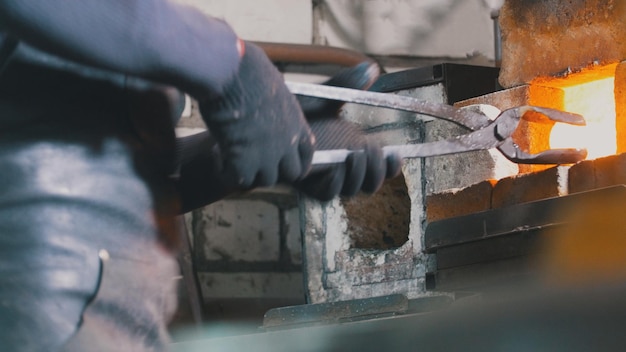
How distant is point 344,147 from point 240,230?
7.94ft

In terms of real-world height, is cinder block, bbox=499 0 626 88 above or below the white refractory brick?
above

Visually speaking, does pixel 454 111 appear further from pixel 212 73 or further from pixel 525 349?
pixel 525 349

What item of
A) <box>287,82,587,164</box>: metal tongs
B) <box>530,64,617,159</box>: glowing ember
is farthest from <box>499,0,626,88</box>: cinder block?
<box>287,82,587,164</box>: metal tongs

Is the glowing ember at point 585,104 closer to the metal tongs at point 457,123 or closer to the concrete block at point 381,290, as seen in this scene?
the metal tongs at point 457,123

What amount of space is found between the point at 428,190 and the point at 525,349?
174cm

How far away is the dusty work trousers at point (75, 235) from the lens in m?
0.86

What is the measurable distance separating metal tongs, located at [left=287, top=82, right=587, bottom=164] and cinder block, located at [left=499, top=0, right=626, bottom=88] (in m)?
0.24

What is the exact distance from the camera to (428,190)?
2.41 m

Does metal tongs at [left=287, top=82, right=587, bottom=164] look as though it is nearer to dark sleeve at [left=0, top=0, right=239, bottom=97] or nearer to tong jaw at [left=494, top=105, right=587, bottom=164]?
tong jaw at [left=494, top=105, right=587, bottom=164]

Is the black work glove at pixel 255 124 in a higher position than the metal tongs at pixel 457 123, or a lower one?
lower

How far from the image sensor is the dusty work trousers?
0.86 m

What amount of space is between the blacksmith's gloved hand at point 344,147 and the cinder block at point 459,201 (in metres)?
1.00

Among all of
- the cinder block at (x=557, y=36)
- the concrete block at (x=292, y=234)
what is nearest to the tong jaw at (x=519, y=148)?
the cinder block at (x=557, y=36)

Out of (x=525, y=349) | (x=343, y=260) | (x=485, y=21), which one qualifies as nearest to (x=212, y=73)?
(x=525, y=349)
